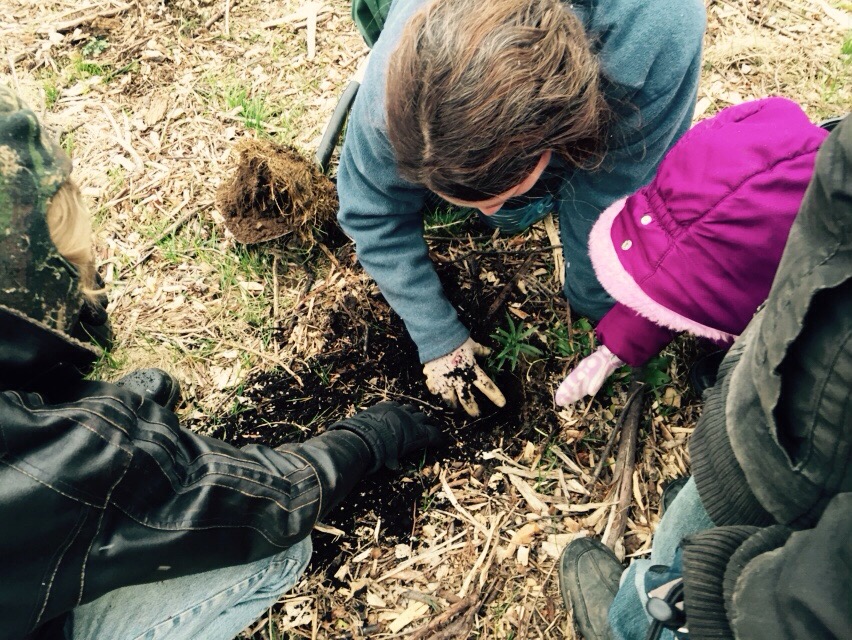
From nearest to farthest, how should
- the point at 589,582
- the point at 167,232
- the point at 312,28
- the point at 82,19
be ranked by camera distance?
the point at 589,582
the point at 167,232
the point at 312,28
the point at 82,19

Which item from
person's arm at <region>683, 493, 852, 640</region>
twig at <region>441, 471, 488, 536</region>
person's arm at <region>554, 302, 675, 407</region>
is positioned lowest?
twig at <region>441, 471, 488, 536</region>

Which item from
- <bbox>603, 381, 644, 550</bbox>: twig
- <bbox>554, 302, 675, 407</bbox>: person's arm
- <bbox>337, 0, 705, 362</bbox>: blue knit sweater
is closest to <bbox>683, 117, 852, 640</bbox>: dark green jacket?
<bbox>554, 302, 675, 407</bbox>: person's arm

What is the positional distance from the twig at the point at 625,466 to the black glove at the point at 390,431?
24.7 inches

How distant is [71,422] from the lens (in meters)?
1.24

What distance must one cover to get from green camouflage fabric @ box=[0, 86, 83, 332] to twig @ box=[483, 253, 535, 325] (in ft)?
4.46

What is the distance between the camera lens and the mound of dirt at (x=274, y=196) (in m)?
2.17

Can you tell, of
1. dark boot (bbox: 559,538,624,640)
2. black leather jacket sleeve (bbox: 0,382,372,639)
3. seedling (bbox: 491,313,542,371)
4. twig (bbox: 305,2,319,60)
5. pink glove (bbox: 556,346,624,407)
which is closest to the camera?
black leather jacket sleeve (bbox: 0,382,372,639)

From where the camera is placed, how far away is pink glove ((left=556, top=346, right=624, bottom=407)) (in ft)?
6.09

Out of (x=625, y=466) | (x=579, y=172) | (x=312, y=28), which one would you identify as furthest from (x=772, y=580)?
(x=312, y=28)

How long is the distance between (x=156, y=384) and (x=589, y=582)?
5.44ft

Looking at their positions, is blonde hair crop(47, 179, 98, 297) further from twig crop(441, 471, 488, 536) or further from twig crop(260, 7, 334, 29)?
twig crop(260, 7, 334, 29)

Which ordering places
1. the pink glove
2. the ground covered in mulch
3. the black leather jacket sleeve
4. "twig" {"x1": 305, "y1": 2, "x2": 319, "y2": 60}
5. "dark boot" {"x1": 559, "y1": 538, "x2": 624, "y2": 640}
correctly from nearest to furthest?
the black leather jacket sleeve < "dark boot" {"x1": 559, "y1": 538, "x2": 624, "y2": 640} < the pink glove < the ground covered in mulch < "twig" {"x1": 305, "y1": 2, "x2": 319, "y2": 60}

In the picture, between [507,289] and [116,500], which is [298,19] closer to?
[507,289]

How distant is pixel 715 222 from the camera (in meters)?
1.24
